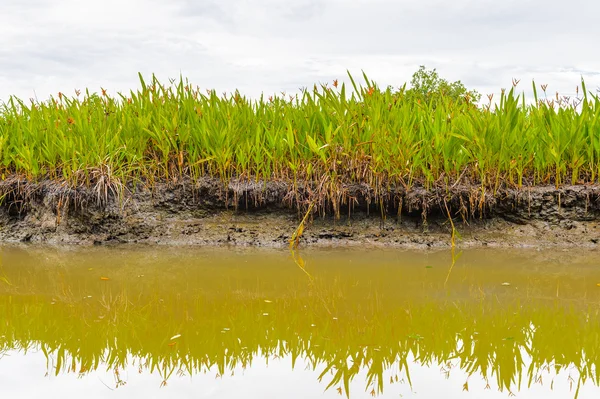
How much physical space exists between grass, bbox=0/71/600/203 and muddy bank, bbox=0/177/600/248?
0.41ft

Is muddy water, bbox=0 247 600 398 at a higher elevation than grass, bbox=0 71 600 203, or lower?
lower

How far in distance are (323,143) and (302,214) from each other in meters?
0.68

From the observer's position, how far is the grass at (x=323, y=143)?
5062 millimetres

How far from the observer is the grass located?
5062 millimetres

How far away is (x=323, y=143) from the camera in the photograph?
5.28 meters

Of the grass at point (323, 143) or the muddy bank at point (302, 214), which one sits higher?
the grass at point (323, 143)

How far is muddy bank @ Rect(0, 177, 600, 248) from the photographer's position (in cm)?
507

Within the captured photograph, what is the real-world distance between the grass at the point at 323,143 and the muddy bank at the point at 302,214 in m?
0.12

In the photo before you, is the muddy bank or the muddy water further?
the muddy bank

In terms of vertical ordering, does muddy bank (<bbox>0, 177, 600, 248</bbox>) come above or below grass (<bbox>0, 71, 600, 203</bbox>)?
below

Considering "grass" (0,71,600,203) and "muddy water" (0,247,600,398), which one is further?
"grass" (0,71,600,203)

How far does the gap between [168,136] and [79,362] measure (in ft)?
9.71

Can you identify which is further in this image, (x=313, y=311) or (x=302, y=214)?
(x=302, y=214)

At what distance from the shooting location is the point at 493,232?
5125 mm
